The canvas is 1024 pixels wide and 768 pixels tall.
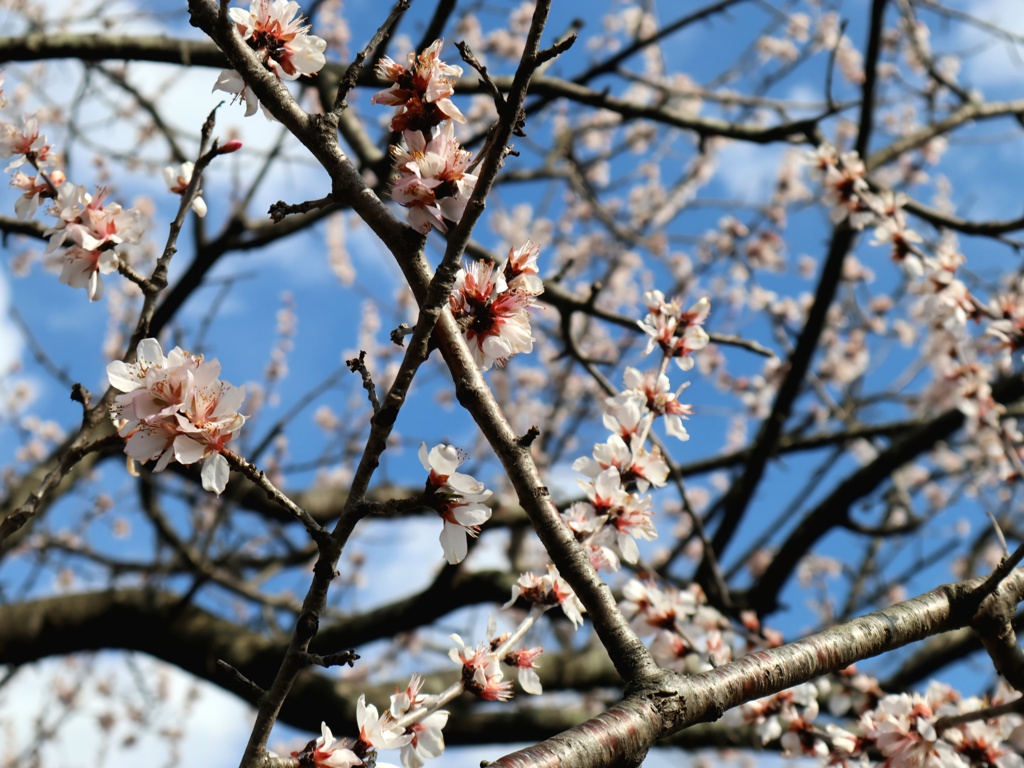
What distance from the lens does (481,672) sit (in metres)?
1.49

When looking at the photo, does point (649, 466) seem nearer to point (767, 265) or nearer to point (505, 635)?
point (505, 635)

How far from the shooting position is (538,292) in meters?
1.28

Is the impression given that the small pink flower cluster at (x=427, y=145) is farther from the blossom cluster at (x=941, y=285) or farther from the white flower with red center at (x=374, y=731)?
the blossom cluster at (x=941, y=285)

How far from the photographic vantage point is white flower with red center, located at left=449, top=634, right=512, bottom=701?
1.49 meters

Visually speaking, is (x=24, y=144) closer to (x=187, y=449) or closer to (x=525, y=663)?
(x=187, y=449)

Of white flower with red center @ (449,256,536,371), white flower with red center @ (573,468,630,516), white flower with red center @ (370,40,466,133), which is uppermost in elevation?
white flower with red center @ (370,40,466,133)

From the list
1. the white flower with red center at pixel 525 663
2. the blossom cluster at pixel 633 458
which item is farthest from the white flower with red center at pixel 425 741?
the blossom cluster at pixel 633 458

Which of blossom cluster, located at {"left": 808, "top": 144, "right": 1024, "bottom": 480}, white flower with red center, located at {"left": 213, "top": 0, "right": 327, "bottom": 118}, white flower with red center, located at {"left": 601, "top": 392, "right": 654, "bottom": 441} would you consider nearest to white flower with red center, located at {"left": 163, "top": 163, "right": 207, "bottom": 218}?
white flower with red center, located at {"left": 213, "top": 0, "right": 327, "bottom": 118}

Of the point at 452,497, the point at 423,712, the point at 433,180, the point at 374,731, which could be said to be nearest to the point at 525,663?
the point at 423,712

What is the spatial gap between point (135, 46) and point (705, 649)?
9.65ft

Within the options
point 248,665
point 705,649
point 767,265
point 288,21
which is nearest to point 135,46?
point 288,21

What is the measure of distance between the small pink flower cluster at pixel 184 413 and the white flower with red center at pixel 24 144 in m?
0.84

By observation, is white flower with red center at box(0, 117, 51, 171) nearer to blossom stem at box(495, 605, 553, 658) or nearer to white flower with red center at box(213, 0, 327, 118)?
white flower with red center at box(213, 0, 327, 118)

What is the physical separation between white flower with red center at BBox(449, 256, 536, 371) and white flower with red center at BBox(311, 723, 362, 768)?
0.61 metres
